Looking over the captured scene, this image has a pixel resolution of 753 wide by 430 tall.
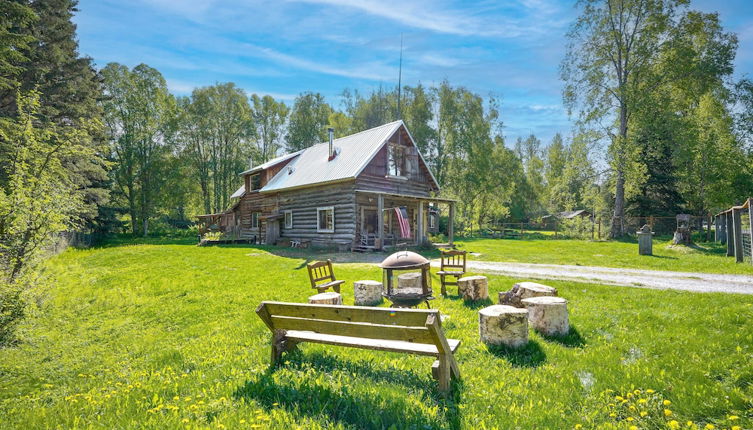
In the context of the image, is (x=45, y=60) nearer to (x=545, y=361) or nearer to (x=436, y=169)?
(x=545, y=361)

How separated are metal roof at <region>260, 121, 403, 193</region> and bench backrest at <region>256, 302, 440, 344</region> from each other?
13923 millimetres

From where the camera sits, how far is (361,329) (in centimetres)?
340

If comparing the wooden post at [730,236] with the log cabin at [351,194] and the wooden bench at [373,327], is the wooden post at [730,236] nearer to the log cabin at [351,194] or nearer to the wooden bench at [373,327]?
the log cabin at [351,194]

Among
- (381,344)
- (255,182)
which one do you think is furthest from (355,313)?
(255,182)

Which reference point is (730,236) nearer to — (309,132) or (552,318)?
(552,318)

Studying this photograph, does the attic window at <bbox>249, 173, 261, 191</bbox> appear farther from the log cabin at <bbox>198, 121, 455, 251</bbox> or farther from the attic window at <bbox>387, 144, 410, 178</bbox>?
the attic window at <bbox>387, 144, 410, 178</bbox>

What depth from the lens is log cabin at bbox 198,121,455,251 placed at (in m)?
18.6

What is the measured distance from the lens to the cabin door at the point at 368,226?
1861 cm

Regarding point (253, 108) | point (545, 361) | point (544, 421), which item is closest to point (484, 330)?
point (545, 361)

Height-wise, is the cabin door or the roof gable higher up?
the roof gable

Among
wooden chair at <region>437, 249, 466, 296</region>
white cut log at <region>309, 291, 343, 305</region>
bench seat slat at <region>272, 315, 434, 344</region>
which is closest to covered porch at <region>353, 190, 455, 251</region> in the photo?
wooden chair at <region>437, 249, 466, 296</region>

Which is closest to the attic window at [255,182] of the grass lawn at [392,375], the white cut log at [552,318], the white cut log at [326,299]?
the grass lawn at [392,375]

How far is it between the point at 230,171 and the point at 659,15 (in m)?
40.5

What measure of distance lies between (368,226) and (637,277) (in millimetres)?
14172
